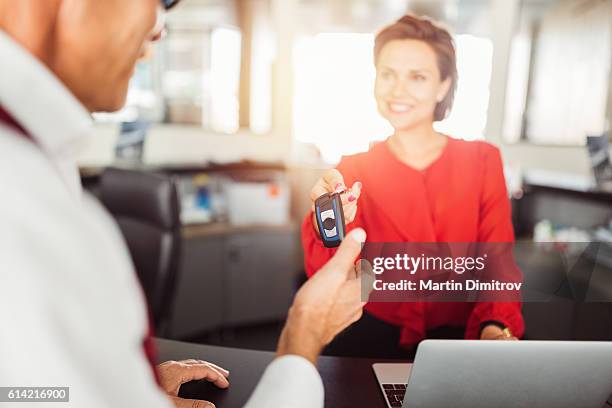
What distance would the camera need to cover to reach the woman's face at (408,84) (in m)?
0.93

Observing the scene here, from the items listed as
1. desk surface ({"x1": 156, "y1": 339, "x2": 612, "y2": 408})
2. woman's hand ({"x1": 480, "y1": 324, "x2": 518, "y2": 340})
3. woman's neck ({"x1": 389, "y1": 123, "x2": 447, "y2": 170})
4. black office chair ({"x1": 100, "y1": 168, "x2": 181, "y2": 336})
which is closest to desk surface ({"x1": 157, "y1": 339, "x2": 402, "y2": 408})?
desk surface ({"x1": 156, "y1": 339, "x2": 612, "y2": 408})

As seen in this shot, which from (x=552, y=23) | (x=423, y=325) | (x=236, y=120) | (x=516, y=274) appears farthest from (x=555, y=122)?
(x=236, y=120)

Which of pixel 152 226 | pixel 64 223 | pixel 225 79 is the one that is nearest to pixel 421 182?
pixel 64 223

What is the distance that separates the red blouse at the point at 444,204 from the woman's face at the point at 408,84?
0.07 meters

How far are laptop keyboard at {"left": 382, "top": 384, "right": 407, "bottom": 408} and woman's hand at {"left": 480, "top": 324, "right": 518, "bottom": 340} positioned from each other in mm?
195

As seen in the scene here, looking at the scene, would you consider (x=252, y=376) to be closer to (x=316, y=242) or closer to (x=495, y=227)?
(x=316, y=242)

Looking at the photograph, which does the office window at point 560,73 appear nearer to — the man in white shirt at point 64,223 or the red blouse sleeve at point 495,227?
the red blouse sleeve at point 495,227

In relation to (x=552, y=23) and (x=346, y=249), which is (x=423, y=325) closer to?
(x=346, y=249)

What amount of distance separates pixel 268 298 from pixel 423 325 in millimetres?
1946

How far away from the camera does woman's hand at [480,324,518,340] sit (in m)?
0.95

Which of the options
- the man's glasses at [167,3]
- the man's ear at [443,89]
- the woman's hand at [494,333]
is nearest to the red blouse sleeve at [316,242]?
the man's ear at [443,89]

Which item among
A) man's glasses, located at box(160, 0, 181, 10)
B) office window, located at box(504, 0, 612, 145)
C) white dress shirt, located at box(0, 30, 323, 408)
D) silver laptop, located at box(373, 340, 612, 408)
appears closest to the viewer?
white dress shirt, located at box(0, 30, 323, 408)

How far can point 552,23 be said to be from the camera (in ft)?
4.88

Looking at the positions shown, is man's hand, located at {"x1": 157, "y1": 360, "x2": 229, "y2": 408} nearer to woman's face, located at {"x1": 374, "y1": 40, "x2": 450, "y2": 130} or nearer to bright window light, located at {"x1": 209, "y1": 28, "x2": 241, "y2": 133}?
woman's face, located at {"x1": 374, "y1": 40, "x2": 450, "y2": 130}
